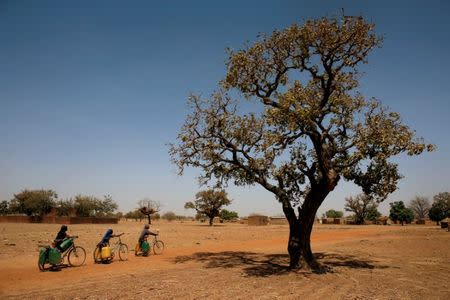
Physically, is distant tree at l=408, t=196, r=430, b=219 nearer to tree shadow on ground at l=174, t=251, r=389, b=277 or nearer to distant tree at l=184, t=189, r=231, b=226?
distant tree at l=184, t=189, r=231, b=226

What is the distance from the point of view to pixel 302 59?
18.2 m

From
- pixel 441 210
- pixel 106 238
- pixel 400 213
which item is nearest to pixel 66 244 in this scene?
pixel 106 238

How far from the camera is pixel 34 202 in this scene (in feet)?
284

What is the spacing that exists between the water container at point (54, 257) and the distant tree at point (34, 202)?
260ft

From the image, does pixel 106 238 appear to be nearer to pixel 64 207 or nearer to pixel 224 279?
pixel 224 279

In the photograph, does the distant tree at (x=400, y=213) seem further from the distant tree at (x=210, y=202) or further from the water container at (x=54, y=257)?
the water container at (x=54, y=257)

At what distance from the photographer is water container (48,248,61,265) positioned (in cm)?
1695

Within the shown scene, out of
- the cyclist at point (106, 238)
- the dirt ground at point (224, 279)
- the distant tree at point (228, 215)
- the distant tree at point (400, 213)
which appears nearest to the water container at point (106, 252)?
the cyclist at point (106, 238)

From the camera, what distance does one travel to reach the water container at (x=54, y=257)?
55.6ft

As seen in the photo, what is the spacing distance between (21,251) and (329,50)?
2208 cm

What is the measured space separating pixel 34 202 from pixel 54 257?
7953cm

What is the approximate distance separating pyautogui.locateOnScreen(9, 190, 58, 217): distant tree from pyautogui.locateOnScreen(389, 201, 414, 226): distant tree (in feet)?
296

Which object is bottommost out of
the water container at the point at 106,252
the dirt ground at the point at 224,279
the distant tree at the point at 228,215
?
the dirt ground at the point at 224,279

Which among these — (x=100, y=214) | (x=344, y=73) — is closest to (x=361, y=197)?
(x=100, y=214)
